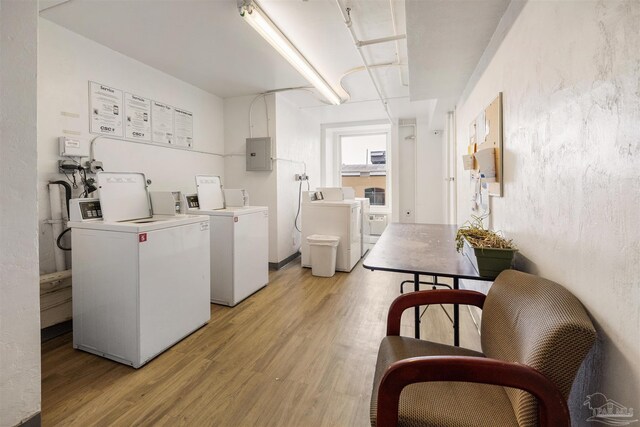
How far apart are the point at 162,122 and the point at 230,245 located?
165 centimetres

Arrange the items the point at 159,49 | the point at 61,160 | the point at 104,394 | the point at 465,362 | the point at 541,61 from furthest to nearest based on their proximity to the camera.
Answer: the point at 159,49 < the point at 61,160 < the point at 104,394 < the point at 541,61 < the point at 465,362

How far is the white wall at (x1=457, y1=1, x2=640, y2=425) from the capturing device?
0.68 m

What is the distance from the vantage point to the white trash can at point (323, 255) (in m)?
3.82

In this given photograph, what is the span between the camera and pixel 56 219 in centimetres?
231

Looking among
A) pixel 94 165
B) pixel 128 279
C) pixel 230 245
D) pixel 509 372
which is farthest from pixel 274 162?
pixel 509 372

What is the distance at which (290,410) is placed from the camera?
5.07ft

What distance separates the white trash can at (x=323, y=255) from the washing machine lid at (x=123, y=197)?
2.01 meters

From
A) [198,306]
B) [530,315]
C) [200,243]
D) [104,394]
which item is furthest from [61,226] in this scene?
[530,315]

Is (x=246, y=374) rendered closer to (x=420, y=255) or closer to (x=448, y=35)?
(x=420, y=255)

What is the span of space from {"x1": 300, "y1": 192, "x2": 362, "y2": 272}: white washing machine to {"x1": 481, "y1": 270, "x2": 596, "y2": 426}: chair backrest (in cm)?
288

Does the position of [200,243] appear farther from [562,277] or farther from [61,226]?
[562,277]

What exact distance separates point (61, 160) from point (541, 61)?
3219mm

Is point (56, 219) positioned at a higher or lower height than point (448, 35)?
lower

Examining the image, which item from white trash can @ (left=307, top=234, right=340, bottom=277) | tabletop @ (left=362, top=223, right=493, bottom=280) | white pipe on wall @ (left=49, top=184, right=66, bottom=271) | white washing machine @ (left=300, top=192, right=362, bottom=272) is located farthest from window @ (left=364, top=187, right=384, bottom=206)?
white pipe on wall @ (left=49, top=184, right=66, bottom=271)
